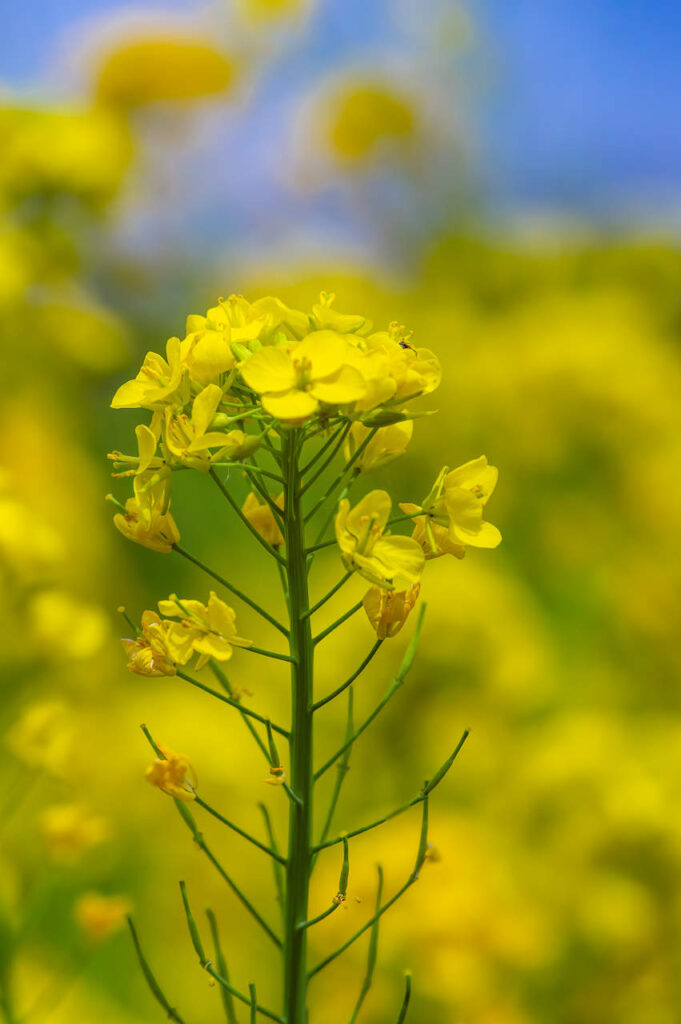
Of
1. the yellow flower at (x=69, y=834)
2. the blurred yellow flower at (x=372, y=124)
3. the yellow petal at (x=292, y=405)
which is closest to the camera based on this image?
the yellow petal at (x=292, y=405)

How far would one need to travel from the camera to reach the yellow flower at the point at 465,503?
0.48m

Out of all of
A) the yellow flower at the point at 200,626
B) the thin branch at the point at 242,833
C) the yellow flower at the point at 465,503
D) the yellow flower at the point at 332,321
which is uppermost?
the yellow flower at the point at 332,321

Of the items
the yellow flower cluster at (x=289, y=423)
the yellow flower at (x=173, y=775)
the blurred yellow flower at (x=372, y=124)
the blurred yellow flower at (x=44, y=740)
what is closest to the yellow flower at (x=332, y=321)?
the yellow flower cluster at (x=289, y=423)

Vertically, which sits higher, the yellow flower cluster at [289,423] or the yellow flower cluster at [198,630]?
the yellow flower cluster at [289,423]

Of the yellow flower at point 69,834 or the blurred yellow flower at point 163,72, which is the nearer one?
the yellow flower at point 69,834

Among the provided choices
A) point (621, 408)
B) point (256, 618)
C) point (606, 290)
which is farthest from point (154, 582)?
point (606, 290)

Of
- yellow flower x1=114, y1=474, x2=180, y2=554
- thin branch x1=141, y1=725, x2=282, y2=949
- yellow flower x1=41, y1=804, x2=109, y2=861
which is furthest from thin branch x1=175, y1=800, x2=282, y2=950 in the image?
yellow flower x1=41, y1=804, x2=109, y2=861

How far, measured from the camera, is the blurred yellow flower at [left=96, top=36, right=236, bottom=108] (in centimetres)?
211

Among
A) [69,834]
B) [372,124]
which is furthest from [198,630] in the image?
[372,124]

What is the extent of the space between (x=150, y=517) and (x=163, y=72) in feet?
6.25

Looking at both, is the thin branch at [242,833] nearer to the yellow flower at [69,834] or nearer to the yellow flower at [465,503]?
the yellow flower at [465,503]

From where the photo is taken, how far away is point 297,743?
486mm

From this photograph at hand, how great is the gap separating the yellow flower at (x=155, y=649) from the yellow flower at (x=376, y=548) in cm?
8

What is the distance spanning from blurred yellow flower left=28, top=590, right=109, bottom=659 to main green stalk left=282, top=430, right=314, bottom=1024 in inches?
15.1
